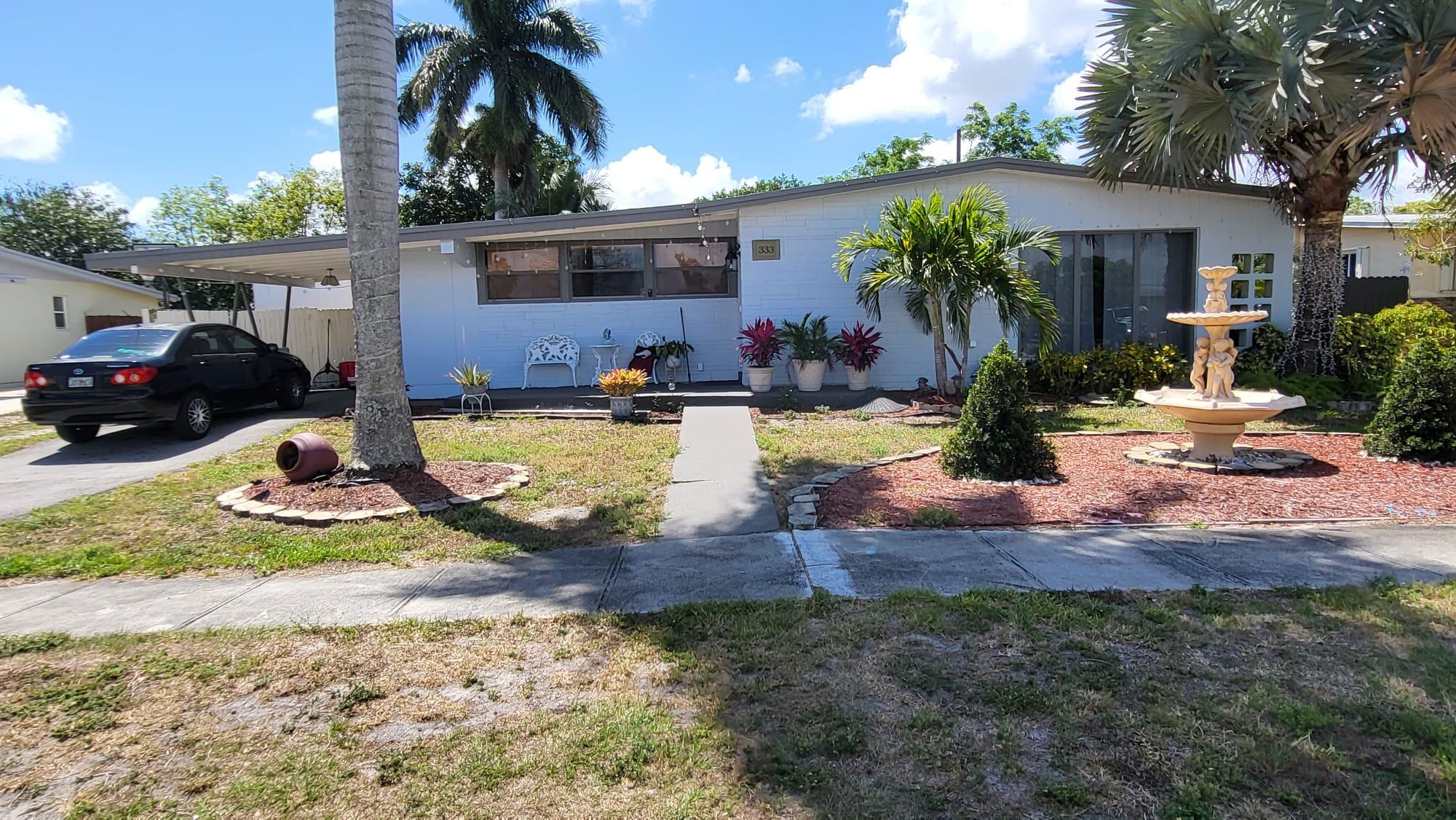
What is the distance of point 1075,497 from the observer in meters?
6.60

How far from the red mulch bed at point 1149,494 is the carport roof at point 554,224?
5.87 m

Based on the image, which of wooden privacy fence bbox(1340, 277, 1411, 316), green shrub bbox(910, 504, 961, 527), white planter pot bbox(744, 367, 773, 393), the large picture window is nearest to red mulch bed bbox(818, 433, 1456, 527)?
green shrub bbox(910, 504, 961, 527)

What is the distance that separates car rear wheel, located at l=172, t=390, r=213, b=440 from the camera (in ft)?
32.4

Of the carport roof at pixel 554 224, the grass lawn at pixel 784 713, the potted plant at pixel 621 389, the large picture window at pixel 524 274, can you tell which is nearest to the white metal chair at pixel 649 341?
the large picture window at pixel 524 274

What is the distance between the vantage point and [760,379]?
40.4ft

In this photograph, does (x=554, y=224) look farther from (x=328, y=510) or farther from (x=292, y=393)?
(x=328, y=510)

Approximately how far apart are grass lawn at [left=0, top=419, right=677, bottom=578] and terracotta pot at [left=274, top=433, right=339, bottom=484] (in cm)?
67

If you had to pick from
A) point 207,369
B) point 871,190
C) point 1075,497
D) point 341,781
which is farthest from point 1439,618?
point 207,369

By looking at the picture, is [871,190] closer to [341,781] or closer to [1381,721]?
[1381,721]

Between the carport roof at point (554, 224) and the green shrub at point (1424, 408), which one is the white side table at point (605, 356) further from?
the green shrub at point (1424, 408)

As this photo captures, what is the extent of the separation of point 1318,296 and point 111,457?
15.3m

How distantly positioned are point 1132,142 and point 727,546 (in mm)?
8934

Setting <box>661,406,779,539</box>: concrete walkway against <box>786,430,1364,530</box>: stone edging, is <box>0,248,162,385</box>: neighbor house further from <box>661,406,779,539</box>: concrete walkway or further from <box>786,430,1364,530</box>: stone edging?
<box>786,430,1364,530</box>: stone edging

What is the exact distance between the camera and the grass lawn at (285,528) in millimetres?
5539
